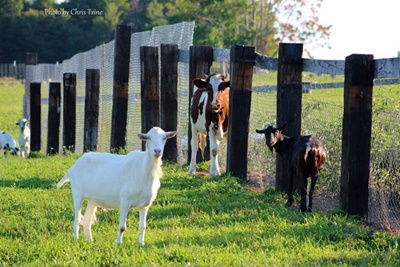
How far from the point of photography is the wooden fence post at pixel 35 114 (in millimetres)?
20266

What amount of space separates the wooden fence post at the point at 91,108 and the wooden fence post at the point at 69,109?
3.03ft

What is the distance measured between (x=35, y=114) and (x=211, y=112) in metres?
7.75

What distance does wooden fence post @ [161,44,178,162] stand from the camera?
15.0m

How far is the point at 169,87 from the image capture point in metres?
15.1

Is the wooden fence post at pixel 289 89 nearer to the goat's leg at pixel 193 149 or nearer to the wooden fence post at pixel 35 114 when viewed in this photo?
the goat's leg at pixel 193 149

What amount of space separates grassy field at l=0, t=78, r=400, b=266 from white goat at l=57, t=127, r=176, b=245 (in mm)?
308

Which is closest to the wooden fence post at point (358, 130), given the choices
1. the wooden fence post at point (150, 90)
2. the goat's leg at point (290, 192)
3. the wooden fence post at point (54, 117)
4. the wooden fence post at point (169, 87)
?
the goat's leg at point (290, 192)

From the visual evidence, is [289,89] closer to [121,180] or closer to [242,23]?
[121,180]

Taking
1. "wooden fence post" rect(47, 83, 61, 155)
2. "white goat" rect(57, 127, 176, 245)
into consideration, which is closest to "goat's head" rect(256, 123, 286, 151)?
"white goat" rect(57, 127, 176, 245)

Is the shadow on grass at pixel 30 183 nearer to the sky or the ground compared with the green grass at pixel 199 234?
nearer to the ground

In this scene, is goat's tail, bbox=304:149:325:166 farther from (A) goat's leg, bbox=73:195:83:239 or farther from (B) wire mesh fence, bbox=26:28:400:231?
(A) goat's leg, bbox=73:195:83:239

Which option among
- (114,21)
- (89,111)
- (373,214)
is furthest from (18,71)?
(373,214)

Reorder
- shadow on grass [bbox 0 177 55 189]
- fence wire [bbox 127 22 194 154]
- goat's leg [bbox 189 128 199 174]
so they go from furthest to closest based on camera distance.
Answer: fence wire [bbox 127 22 194 154] < goat's leg [bbox 189 128 199 174] < shadow on grass [bbox 0 177 55 189]

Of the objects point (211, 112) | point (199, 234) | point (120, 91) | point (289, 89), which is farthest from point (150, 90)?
point (199, 234)
